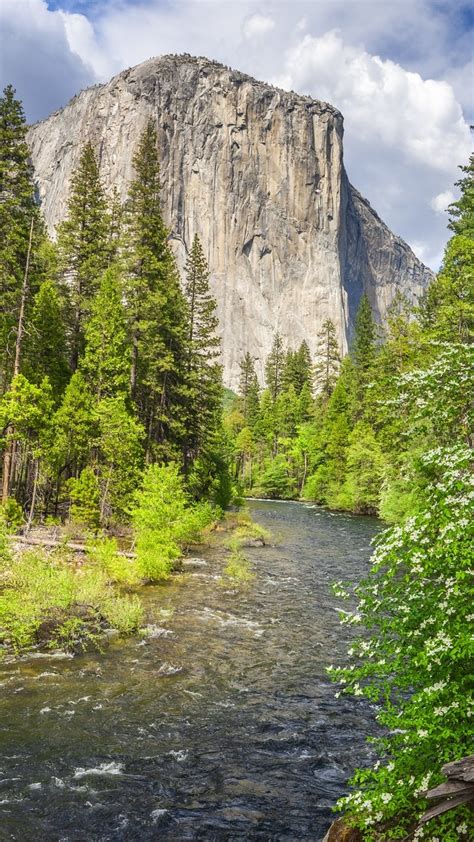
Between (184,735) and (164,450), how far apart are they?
→ 72.3ft

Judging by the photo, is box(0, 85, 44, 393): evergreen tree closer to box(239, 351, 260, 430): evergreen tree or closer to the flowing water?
the flowing water

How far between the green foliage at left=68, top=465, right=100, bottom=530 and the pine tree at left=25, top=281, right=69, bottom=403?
4915mm

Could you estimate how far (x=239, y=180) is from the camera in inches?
6314

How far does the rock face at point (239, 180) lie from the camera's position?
155 meters

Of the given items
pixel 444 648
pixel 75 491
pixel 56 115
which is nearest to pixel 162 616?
pixel 75 491

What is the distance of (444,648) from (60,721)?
7224 mm

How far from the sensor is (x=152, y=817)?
7281mm

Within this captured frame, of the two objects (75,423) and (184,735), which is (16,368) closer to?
(75,423)

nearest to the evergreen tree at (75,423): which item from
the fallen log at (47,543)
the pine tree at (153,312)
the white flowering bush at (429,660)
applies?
the fallen log at (47,543)

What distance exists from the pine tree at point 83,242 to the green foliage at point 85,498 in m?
9.14

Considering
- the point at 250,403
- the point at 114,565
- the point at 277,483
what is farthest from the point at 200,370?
the point at 250,403

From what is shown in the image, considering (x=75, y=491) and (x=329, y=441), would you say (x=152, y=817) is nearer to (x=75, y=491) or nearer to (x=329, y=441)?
(x=75, y=491)

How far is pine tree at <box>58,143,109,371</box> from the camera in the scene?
3052 cm

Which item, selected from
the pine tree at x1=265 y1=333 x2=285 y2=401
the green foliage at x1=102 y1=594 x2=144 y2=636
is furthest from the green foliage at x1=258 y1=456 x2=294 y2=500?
the green foliage at x1=102 y1=594 x2=144 y2=636
